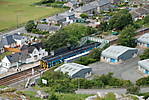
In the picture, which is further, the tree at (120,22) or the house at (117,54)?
the tree at (120,22)

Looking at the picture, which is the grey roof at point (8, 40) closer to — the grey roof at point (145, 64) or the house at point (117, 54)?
the house at point (117, 54)

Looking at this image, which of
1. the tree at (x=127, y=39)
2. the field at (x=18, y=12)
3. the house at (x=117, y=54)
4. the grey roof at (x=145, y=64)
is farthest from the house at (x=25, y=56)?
the field at (x=18, y=12)

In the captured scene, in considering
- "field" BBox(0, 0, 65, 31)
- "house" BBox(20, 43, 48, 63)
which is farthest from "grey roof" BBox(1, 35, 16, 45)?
"field" BBox(0, 0, 65, 31)

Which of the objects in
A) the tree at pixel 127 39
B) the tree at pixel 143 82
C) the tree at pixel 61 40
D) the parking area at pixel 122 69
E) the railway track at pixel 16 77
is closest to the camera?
the tree at pixel 143 82

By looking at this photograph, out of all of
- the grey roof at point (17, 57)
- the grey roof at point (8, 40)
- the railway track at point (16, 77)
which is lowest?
the railway track at point (16, 77)

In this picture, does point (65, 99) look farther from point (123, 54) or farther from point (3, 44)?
point (3, 44)

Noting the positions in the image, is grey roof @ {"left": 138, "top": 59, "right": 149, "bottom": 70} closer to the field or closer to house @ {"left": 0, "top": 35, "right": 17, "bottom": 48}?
house @ {"left": 0, "top": 35, "right": 17, "bottom": 48}
